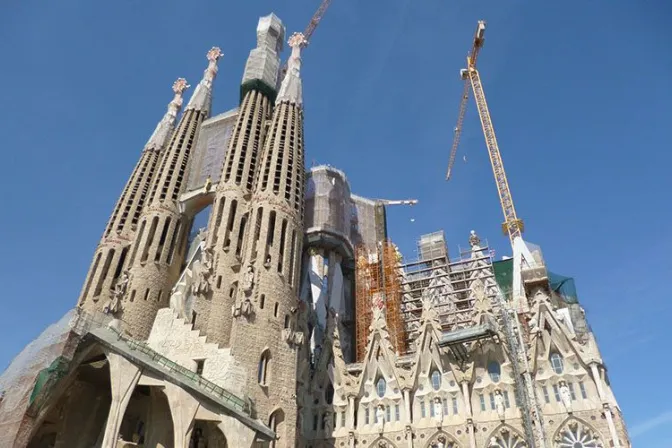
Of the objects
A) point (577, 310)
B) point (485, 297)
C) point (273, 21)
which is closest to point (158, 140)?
point (273, 21)

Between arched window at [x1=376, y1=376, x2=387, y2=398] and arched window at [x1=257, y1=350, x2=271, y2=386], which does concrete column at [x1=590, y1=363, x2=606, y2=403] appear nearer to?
arched window at [x1=376, y1=376, x2=387, y2=398]

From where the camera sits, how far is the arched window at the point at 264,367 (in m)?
27.8

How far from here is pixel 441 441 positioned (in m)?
29.4

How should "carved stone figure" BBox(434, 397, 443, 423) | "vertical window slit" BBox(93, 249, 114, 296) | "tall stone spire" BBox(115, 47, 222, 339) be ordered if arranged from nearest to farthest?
"carved stone figure" BBox(434, 397, 443, 423) < "tall stone spire" BBox(115, 47, 222, 339) < "vertical window slit" BBox(93, 249, 114, 296)

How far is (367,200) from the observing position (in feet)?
186

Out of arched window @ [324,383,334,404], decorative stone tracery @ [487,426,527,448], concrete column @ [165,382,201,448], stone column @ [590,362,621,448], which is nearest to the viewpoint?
concrete column @ [165,382,201,448]

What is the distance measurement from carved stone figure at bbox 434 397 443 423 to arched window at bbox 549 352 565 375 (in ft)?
22.5

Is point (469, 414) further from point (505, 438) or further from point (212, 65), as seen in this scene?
point (212, 65)

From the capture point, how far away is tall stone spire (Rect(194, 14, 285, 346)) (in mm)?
31766

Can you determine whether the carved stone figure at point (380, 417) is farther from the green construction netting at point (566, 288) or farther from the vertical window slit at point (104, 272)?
the vertical window slit at point (104, 272)

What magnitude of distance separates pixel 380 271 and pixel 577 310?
15.3 meters

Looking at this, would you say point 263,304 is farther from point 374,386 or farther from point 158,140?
point 158,140

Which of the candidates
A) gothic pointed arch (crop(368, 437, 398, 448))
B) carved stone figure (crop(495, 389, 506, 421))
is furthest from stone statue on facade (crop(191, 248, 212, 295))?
carved stone figure (crop(495, 389, 506, 421))

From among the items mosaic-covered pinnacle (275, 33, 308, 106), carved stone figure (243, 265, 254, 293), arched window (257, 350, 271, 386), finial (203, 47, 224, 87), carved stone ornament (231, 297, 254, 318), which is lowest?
arched window (257, 350, 271, 386)
